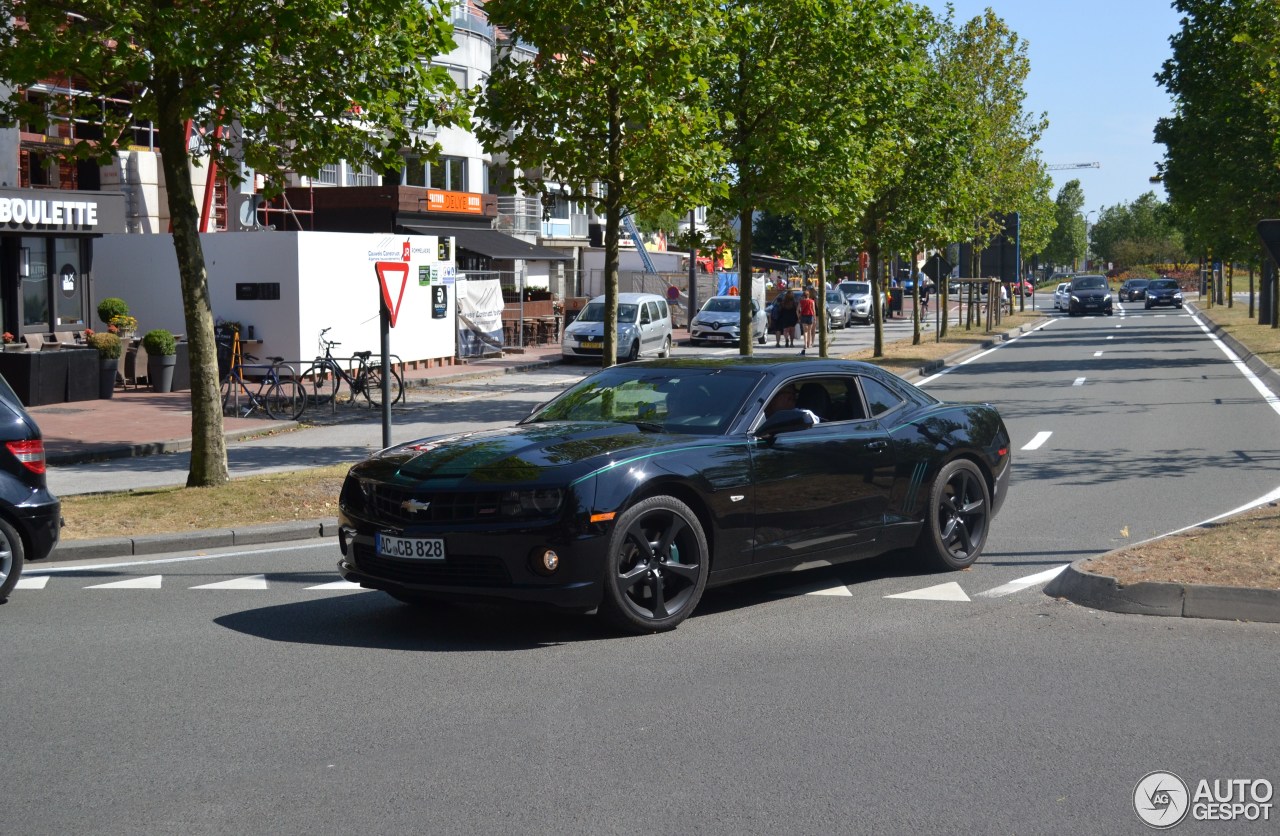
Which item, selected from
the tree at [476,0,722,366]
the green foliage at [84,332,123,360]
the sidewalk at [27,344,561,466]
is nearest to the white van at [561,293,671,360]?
the sidewalk at [27,344,561,466]

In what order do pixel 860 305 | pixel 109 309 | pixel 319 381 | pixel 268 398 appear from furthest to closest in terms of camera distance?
1. pixel 860 305
2. pixel 109 309
3. pixel 319 381
4. pixel 268 398

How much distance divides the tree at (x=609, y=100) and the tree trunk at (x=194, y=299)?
4.96 metres

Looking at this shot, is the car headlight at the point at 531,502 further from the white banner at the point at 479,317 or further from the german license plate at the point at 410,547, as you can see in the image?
the white banner at the point at 479,317

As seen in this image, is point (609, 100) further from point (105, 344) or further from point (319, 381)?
point (105, 344)

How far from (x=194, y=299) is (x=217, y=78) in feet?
6.43

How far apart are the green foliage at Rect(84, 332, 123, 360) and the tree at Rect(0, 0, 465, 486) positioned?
387 inches

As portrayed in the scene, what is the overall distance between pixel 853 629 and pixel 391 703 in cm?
262

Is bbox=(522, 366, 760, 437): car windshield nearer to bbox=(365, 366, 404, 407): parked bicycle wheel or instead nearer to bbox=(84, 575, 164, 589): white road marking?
bbox=(84, 575, 164, 589): white road marking

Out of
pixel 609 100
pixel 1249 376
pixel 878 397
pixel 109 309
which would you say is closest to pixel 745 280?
pixel 609 100

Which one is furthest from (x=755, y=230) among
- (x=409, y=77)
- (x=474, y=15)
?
(x=409, y=77)

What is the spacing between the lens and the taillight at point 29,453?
344 inches

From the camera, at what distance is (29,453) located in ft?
28.9

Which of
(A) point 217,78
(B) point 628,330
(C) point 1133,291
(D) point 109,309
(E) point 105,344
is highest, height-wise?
(C) point 1133,291

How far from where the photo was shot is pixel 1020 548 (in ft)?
33.2
